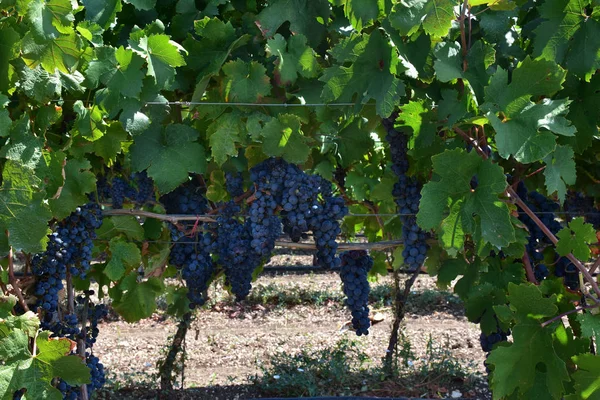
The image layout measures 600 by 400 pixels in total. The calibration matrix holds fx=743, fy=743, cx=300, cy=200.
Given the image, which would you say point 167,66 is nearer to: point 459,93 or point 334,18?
point 334,18

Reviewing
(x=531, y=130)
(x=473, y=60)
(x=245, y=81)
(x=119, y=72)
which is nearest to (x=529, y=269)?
(x=531, y=130)

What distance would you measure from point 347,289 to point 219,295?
5.07 m

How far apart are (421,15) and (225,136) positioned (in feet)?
2.76

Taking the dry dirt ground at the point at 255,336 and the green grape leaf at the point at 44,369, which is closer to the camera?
the green grape leaf at the point at 44,369

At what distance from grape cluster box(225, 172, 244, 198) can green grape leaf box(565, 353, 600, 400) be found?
4.71 ft

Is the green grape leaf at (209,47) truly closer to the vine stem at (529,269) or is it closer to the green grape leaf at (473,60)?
the green grape leaf at (473,60)

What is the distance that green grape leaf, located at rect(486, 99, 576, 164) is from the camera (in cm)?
238

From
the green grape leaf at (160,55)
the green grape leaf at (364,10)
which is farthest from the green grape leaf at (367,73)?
the green grape leaf at (160,55)

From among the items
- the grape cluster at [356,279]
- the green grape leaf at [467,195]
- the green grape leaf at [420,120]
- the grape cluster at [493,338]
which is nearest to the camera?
the green grape leaf at [467,195]

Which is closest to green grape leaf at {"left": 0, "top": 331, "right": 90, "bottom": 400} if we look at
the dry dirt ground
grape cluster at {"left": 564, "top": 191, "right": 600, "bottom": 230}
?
the dry dirt ground

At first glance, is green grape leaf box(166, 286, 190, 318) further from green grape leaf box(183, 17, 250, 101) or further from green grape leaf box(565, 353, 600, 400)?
green grape leaf box(565, 353, 600, 400)

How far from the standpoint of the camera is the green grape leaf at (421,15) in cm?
242

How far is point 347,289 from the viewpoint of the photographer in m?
3.55

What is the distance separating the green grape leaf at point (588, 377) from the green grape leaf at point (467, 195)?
0.50 m
